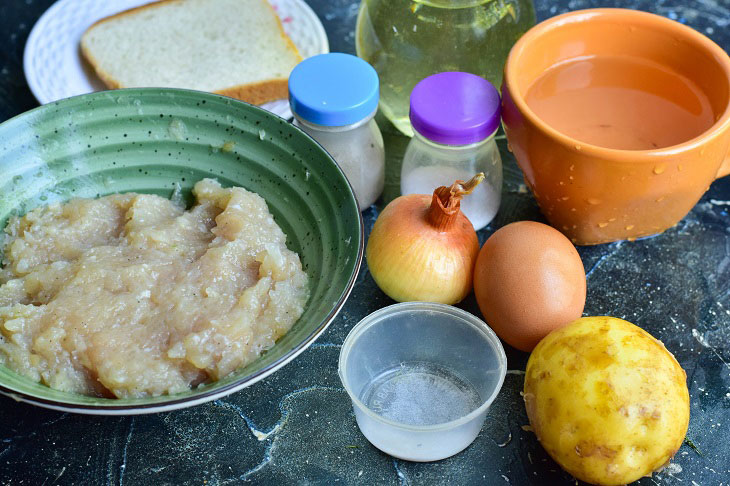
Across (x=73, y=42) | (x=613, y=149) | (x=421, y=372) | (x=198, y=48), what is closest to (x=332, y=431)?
(x=421, y=372)

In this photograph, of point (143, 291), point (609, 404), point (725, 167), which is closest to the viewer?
point (609, 404)

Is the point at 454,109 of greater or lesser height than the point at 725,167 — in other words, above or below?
above

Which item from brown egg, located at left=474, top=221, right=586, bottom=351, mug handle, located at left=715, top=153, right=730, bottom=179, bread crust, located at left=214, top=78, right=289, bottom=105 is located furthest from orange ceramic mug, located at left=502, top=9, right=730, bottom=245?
bread crust, located at left=214, top=78, right=289, bottom=105

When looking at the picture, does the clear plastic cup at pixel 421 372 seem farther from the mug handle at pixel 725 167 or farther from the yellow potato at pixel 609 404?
the mug handle at pixel 725 167

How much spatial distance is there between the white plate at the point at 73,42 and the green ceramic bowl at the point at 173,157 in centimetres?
28

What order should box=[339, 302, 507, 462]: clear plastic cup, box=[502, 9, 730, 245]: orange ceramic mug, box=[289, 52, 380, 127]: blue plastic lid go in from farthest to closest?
box=[289, 52, 380, 127]: blue plastic lid < box=[502, 9, 730, 245]: orange ceramic mug < box=[339, 302, 507, 462]: clear plastic cup

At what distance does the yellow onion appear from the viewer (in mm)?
1296

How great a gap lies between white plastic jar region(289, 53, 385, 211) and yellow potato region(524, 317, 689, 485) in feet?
1.69

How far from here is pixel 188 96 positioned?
1410mm

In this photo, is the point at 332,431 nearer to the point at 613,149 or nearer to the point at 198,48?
the point at 613,149

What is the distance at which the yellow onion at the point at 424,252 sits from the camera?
1.30 metres

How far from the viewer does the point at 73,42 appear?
1.84 m

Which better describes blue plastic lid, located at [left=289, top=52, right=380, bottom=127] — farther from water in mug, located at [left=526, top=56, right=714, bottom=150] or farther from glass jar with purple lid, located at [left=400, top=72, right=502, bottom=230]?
water in mug, located at [left=526, top=56, right=714, bottom=150]

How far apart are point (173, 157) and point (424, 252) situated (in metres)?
0.53
